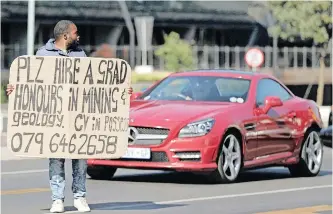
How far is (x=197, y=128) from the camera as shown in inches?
634

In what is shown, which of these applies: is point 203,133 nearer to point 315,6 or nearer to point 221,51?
point 315,6

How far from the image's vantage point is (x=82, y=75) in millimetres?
12055

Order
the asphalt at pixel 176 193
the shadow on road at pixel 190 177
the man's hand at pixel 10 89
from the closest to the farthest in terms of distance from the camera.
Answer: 1. the man's hand at pixel 10 89
2. the asphalt at pixel 176 193
3. the shadow on road at pixel 190 177

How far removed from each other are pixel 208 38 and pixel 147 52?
9.89 m

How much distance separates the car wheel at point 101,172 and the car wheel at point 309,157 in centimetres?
289

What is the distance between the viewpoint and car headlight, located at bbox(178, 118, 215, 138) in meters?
16.0

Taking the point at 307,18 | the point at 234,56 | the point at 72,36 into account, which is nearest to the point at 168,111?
the point at 72,36

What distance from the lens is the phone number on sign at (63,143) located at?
472 inches

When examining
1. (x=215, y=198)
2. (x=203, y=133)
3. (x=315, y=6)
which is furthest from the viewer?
(x=315, y=6)

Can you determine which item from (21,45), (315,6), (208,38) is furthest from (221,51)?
(315,6)

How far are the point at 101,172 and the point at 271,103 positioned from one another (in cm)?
245

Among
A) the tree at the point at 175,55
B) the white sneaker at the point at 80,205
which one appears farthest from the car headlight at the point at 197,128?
the tree at the point at 175,55

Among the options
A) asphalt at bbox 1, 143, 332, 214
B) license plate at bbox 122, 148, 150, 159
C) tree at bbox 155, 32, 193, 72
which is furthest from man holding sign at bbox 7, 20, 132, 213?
tree at bbox 155, 32, 193, 72

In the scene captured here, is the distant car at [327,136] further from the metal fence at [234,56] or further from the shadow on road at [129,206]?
the metal fence at [234,56]
